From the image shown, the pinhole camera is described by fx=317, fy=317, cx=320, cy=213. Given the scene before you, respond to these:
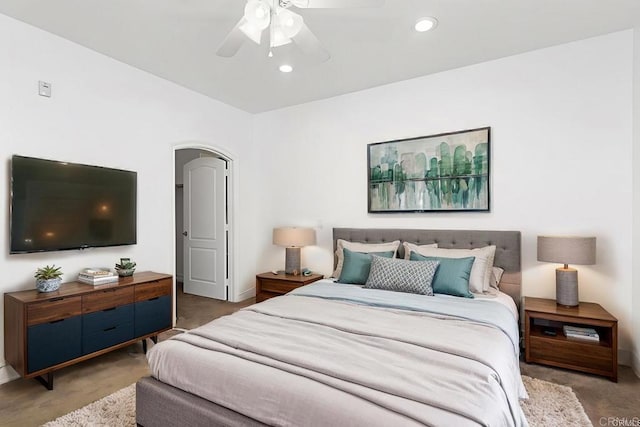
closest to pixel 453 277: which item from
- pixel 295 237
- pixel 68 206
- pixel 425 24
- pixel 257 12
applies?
pixel 295 237

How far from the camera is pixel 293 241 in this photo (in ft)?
13.3

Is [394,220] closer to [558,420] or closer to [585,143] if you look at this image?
[585,143]

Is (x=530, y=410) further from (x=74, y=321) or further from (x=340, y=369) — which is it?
(x=74, y=321)

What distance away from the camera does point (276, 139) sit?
477cm

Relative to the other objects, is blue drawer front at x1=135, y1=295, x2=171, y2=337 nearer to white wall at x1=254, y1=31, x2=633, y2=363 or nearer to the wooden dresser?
the wooden dresser

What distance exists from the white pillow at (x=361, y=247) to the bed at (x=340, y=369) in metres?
1.11

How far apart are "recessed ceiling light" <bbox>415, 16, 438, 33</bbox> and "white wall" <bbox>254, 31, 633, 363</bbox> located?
38.4 inches

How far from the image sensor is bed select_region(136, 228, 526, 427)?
4.05 ft

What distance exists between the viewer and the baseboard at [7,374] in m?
2.47

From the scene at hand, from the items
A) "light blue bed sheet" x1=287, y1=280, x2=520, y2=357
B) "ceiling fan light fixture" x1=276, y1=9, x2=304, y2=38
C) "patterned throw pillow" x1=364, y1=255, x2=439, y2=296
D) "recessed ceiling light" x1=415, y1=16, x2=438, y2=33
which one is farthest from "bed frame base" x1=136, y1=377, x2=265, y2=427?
"recessed ceiling light" x1=415, y1=16, x2=438, y2=33

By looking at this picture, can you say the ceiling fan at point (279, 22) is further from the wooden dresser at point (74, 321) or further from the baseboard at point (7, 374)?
the baseboard at point (7, 374)

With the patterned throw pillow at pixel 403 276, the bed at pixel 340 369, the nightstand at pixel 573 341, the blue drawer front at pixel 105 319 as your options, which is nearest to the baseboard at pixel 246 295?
the blue drawer front at pixel 105 319

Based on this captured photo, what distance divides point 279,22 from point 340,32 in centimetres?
→ 96

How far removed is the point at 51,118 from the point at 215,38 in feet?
5.18
